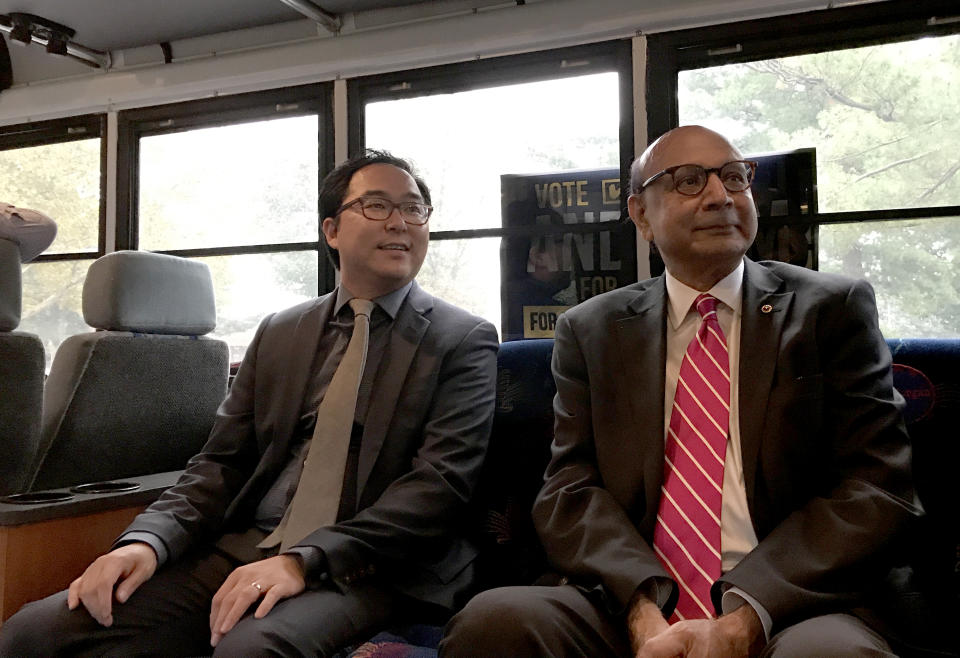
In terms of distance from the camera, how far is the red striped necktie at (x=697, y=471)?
133 cm

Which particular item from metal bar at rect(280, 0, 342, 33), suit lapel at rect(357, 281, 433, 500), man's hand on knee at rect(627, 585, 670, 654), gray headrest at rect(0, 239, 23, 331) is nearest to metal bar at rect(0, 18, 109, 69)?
metal bar at rect(280, 0, 342, 33)

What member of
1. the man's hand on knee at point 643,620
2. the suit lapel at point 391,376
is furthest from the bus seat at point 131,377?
the man's hand on knee at point 643,620

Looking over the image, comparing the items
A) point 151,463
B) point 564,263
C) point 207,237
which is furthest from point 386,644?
point 207,237

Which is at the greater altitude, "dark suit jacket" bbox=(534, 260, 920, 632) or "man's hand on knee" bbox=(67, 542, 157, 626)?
"dark suit jacket" bbox=(534, 260, 920, 632)

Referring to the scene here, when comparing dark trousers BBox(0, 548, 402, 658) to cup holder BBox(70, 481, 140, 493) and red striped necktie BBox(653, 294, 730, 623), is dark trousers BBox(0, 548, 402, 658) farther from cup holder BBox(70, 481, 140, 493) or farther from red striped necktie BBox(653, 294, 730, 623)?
red striped necktie BBox(653, 294, 730, 623)

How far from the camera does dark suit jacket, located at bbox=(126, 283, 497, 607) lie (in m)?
1.52

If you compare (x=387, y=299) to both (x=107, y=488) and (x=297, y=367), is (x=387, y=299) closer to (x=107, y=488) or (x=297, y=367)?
(x=297, y=367)

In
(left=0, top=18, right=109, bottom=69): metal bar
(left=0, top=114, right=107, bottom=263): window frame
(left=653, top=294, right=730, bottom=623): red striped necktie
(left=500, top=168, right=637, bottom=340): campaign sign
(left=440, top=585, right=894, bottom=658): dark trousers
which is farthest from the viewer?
(left=0, top=114, right=107, bottom=263): window frame

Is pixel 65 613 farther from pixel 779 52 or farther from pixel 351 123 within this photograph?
pixel 779 52

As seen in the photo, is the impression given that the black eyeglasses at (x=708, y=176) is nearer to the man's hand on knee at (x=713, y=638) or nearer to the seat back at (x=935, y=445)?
the seat back at (x=935, y=445)

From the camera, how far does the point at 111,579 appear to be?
146 cm

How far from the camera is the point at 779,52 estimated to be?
3.14 m

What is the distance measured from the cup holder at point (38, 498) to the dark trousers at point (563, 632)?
1016mm

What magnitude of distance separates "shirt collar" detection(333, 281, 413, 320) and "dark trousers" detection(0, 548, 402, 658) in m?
0.64
